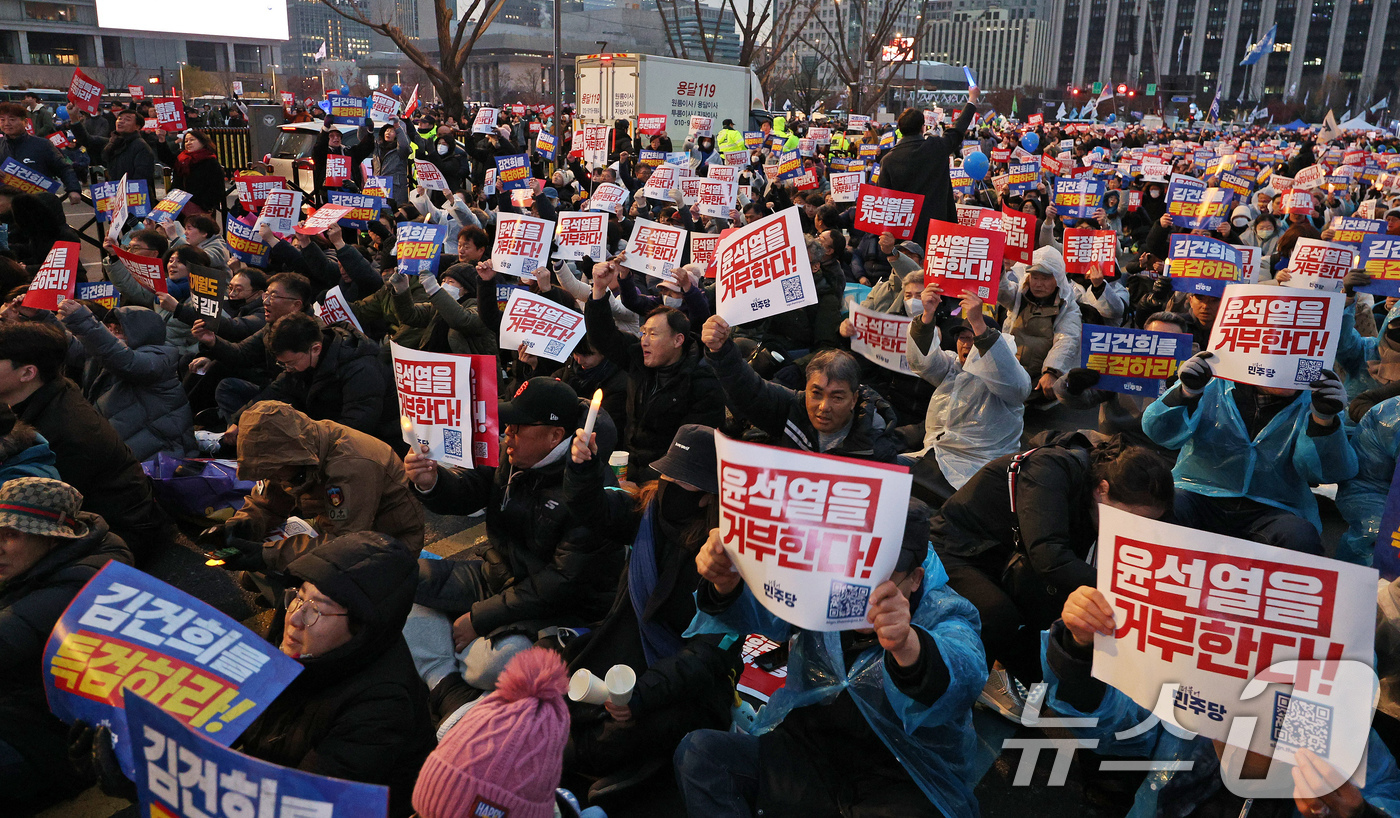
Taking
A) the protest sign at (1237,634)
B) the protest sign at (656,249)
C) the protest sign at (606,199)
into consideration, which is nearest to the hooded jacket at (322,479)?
the protest sign at (1237,634)

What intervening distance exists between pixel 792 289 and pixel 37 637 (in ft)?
11.0

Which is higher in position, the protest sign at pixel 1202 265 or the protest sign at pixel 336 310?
the protest sign at pixel 1202 265

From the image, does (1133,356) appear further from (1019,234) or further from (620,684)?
(1019,234)

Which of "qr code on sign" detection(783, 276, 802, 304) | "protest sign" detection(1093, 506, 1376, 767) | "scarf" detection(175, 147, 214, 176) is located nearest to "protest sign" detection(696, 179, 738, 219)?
"qr code on sign" detection(783, 276, 802, 304)

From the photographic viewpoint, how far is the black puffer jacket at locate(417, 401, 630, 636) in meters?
3.66

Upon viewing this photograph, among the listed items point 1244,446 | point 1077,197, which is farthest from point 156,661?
point 1077,197

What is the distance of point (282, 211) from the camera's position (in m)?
8.88

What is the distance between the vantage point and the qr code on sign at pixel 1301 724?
1.97 metres

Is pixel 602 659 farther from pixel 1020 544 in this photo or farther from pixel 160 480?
pixel 160 480

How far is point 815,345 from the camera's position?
7.25 metres

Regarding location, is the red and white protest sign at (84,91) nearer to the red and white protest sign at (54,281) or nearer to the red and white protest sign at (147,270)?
the red and white protest sign at (147,270)

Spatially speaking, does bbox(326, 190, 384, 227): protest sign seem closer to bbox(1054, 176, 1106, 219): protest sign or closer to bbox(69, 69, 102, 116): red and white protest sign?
bbox(1054, 176, 1106, 219): protest sign

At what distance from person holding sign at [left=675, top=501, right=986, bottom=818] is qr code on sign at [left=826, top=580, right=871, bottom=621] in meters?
0.19

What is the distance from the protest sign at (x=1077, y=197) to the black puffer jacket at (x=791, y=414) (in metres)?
8.91
